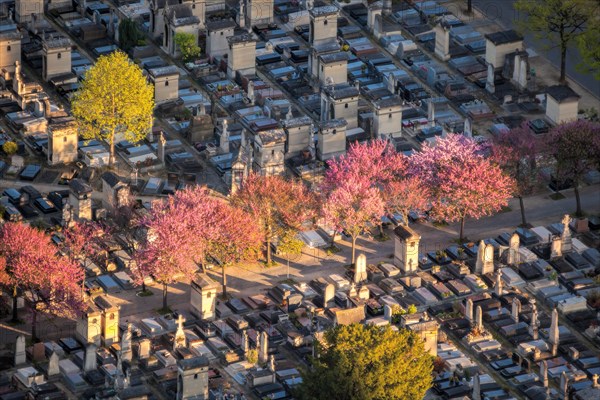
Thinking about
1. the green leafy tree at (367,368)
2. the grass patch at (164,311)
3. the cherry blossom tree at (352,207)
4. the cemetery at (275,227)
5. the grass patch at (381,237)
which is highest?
the green leafy tree at (367,368)

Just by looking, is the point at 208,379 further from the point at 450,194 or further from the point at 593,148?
the point at 593,148

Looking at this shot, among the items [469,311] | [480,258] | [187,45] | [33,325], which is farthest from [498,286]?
[187,45]

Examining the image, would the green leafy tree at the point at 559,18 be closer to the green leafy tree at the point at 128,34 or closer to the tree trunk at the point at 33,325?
the green leafy tree at the point at 128,34

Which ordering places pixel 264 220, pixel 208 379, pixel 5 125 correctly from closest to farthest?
1. pixel 208 379
2. pixel 264 220
3. pixel 5 125

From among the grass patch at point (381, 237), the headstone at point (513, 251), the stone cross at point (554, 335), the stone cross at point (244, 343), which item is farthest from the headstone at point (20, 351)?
the headstone at point (513, 251)

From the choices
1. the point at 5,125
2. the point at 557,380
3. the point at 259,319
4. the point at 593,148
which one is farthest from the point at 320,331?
the point at 5,125

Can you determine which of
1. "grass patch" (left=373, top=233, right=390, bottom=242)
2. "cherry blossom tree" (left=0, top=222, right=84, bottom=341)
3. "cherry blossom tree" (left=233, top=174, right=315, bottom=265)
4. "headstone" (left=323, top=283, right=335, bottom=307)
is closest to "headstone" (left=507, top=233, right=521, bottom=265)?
"grass patch" (left=373, top=233, right=390, bottom=242)

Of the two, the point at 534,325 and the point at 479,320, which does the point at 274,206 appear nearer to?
the point at 479,320
